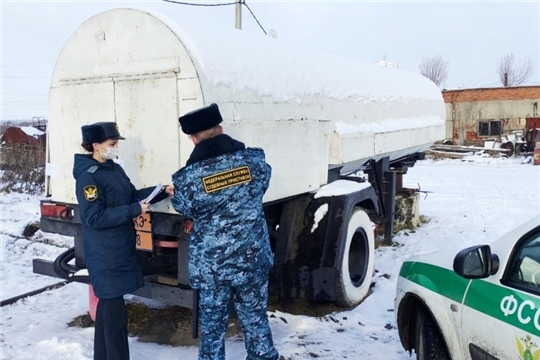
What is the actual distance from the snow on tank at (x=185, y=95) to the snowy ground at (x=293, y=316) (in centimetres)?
128

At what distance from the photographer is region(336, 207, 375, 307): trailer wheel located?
5.26m

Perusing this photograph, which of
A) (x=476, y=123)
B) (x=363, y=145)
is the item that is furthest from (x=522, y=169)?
(x=363, y=145)

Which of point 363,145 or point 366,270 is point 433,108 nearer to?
point 363,145

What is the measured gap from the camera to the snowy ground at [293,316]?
4402 mm

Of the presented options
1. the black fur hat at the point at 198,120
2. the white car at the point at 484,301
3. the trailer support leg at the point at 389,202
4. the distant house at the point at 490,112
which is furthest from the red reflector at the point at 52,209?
the distant house at the point at 490,112

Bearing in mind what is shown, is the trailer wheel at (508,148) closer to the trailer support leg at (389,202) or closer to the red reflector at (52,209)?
the trailer support leg at (389,202)

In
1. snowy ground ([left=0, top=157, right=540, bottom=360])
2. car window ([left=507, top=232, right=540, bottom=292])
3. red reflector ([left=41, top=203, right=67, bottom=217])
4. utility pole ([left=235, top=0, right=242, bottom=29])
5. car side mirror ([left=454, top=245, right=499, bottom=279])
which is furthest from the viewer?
utility pole ([left=235, top=0, right=242, bottom=29])

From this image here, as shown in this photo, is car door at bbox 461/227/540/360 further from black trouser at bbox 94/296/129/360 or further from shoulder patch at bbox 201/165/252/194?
black trouser at bbox 94/296/129/360

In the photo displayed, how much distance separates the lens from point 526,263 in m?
2.63

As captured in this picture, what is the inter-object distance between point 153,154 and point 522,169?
19.0 metres

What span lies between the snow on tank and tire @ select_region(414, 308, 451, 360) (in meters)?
1.76

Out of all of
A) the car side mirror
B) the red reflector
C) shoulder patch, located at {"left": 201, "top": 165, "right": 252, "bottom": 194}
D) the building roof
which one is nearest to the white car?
the car side mirror

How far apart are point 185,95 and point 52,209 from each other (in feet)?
5.83

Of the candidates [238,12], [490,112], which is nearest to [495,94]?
[490,112]
